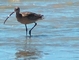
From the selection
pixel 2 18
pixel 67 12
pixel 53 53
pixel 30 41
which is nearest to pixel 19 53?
pixel 53 53

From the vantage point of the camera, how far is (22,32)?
35.7 ft

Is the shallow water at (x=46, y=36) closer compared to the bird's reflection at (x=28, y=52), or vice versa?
the bird's reflection at (x=28, y=52)

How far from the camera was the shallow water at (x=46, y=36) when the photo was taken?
8188 mm

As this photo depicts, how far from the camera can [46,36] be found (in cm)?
1020

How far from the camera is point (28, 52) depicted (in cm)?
848

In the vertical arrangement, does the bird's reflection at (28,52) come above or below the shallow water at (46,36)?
below

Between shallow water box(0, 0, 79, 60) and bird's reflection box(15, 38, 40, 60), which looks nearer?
bird's reflection box(15, 38, 40, 60)

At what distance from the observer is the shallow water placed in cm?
819

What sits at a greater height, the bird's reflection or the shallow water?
the shallow water

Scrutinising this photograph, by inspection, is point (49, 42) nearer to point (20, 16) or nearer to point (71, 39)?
point (71, 39)

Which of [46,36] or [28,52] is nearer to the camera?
[28,52]

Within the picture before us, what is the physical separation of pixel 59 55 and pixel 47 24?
12.4 feet

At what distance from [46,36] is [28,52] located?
1.78 metres

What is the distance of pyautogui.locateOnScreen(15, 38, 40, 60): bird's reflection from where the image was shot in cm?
796
